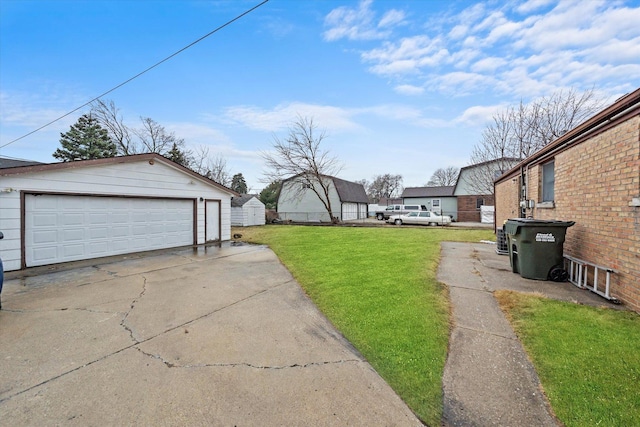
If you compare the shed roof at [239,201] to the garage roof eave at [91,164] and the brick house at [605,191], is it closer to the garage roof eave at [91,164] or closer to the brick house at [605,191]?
the garage roof eave at [91,164]

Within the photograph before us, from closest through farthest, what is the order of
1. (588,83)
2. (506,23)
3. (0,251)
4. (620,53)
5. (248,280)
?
(248,280) < (0,251) < (506,23) < (620,53) < (588,83)

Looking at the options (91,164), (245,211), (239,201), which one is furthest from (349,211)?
(91,164)

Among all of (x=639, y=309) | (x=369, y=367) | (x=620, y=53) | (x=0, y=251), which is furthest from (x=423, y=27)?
(x=0, y=251)

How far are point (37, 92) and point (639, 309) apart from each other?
2057 centimetres

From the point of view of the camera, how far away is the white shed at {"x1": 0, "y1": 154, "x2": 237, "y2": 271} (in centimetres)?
711

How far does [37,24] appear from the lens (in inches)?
368

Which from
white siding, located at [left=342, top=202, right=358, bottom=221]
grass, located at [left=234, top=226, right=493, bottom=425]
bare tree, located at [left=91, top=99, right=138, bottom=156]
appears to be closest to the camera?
grass, located at [left=234, top=226, right=493, bottom=425]

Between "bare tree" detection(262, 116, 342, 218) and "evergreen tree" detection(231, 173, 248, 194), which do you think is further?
"evergreen tree" detection(231, 173, 248, 194)

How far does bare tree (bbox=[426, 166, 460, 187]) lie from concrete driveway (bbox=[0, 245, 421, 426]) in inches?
2204

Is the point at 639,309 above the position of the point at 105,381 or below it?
above

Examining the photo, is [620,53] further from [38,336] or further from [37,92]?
[37,92]

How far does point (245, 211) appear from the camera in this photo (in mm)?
22672

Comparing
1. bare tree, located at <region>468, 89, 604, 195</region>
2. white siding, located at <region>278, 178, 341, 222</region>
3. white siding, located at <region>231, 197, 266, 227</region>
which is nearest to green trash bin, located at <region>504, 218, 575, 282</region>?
bare tree, located at <region>468, 89, 604, 195</region>

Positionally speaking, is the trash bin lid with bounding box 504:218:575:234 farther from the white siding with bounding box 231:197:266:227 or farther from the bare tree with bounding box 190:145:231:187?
the bare tree with bounding box 190:145:231:187
